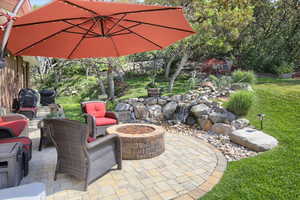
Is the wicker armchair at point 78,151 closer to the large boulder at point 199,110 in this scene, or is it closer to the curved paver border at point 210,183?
the curved paver border at point 210,183

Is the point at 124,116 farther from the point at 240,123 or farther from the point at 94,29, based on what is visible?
the point at 94,29

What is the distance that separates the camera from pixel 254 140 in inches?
160

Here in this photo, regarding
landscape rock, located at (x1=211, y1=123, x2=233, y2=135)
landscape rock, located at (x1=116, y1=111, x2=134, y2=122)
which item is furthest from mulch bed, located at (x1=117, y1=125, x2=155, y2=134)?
landscape rock, located at (x1=116, y1=111, x2=134, y2=122)

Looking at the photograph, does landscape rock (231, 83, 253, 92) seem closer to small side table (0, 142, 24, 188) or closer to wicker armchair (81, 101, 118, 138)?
wicker armchair (81, 101, 118, 138)

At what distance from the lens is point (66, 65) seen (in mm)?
15797

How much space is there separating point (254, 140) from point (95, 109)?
3.74m

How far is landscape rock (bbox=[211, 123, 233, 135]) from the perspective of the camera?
498cm

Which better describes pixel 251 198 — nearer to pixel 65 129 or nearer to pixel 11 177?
pixel 65 129

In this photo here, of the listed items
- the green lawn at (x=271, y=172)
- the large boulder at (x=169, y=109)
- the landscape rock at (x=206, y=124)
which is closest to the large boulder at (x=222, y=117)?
the landscape rock at (x=206, y=124)

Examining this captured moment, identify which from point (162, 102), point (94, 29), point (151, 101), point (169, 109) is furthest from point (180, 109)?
point (94, 29)

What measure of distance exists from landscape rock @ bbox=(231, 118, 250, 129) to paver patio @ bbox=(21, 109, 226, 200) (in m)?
1.60

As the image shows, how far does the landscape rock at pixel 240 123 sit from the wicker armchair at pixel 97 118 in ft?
10.1

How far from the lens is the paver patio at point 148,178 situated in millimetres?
2537

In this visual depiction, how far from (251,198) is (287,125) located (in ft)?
10.7
